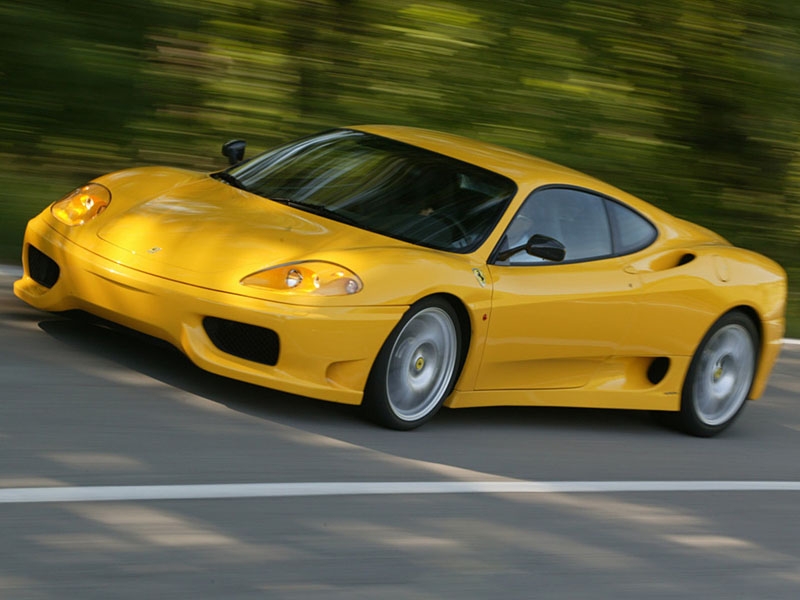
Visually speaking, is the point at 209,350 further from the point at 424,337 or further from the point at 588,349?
the point at 588,349

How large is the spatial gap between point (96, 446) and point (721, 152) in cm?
1124

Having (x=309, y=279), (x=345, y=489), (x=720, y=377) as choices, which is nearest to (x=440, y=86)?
(x=720, y=377)

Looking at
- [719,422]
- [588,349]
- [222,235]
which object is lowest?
[719,422]

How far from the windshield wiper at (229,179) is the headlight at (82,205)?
63 cm

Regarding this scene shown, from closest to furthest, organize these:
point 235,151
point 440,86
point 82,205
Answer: point 82,205 → point 235,151 → point 440,86

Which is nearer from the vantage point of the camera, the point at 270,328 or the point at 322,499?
the point at 322,499

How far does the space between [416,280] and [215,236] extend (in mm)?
888

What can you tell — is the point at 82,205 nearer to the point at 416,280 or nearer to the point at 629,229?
the point at 416,280

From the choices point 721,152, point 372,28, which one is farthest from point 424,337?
point 721,152

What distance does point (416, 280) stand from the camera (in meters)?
5.04

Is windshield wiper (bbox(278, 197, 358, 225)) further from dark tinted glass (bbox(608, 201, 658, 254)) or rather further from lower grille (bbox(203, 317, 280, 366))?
dark tinted glass (bbox(608, 201, 658, 254))

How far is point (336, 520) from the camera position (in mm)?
4066

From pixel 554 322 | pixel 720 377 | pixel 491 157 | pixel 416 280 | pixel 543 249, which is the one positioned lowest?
pixel 720 377

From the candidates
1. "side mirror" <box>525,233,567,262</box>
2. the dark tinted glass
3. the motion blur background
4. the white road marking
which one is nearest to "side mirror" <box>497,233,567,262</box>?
"side mirror" <box>525,233,567,262</box>
